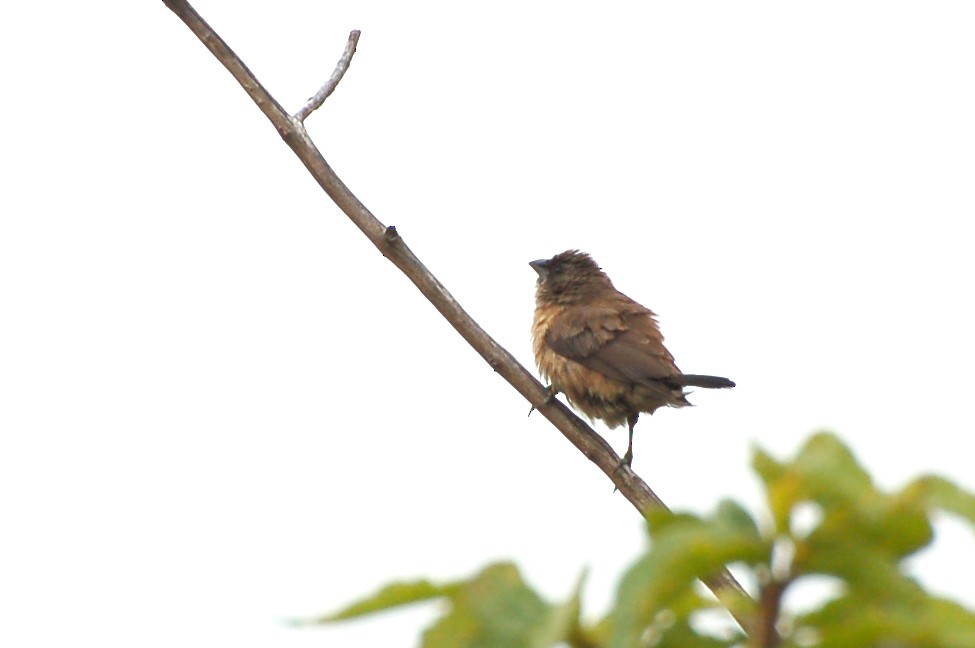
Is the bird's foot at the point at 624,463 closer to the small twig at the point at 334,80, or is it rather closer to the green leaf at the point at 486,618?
the small twig at the point at 334,80

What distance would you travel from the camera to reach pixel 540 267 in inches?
307

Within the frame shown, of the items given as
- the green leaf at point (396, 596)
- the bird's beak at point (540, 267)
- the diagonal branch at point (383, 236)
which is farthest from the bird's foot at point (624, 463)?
the green leaf at point (396, 596)

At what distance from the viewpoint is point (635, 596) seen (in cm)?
79

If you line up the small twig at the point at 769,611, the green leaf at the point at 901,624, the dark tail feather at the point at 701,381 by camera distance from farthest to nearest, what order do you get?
the dark tail feather at the point at 701,381, the small twig at the point at 769,611, the green leaf at the point at 901,624

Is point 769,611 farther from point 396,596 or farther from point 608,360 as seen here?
point 608,360

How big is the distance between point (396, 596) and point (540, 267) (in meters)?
6.89

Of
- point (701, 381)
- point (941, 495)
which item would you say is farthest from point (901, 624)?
point (701, 381)

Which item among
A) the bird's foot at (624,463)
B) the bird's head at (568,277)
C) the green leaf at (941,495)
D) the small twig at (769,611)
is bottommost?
the small twig at (769,611)

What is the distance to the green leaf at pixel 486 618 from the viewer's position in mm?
882

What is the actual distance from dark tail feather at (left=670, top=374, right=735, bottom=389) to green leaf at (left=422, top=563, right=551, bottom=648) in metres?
5.37

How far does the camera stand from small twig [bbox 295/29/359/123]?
12.4 ft

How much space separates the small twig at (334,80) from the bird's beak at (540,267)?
3.82 meters

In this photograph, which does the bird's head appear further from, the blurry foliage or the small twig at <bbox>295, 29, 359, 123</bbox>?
the blurry foliage

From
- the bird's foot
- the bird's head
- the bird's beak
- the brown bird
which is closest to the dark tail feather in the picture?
the brown bird
